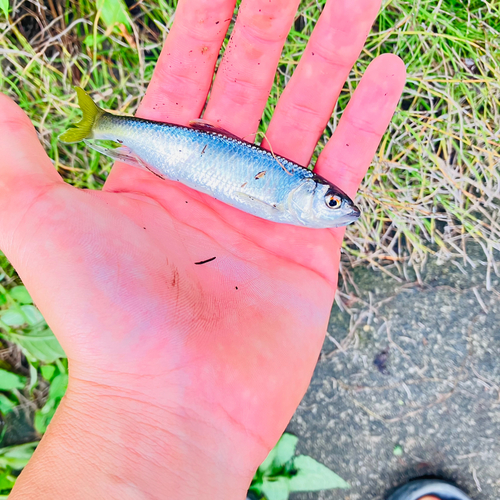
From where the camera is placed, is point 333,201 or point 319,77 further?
point 319,77

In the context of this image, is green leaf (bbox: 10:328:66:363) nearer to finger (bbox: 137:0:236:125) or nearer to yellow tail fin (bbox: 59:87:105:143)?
yellow tail fin (bbox: 59:87:105:143)

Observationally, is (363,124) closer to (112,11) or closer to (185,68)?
(185,68)

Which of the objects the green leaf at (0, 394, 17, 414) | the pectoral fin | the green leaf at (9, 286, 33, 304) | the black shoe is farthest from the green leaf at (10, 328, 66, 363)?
the black shoe

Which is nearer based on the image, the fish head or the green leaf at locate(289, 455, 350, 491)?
the fish head

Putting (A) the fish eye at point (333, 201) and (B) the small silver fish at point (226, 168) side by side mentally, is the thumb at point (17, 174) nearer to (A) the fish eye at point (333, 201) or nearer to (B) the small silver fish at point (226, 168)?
(B) the small silver fish at point (226, 168)

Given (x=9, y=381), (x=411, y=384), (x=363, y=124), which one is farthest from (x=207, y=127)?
(x=411, y=384)

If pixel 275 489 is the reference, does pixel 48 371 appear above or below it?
above
